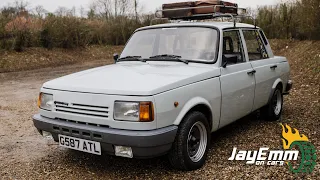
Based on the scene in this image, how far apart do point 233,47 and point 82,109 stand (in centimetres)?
258

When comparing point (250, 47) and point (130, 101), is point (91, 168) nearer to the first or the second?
point (130, 101)

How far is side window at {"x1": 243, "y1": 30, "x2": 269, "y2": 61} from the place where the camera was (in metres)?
5.20

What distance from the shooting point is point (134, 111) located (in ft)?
10.5

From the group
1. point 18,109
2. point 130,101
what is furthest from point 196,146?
point 18,109

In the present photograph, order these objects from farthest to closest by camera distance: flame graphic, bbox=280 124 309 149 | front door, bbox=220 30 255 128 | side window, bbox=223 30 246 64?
flame graphic, bbox=280 124 309 149 → side window, bbox=223 30 246 64 → front door, bbox=220 30 255 128

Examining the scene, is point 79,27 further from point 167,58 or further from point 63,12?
point 167,58

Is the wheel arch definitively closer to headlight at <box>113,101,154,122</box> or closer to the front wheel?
the front wheel

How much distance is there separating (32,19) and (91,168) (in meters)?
17.7

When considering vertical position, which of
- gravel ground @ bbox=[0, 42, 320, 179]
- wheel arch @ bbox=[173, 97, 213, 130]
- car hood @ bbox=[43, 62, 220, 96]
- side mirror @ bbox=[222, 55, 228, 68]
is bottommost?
gravel ground @ bbox=[0, 42, 320, 179]

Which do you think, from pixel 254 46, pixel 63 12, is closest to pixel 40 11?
pixel 63 12

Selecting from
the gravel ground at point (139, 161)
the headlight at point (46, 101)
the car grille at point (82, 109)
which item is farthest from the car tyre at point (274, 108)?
the headlight at point (46, 101)

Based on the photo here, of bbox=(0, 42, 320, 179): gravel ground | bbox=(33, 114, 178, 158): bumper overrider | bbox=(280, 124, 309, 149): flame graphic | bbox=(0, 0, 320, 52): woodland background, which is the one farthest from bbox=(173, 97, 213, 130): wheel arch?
bbox=(0, 0, 320, 52): woodland background

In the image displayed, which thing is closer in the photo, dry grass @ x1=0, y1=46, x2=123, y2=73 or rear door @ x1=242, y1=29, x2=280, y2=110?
rear door @ x1=242, y1=29, x2=280, y2=110

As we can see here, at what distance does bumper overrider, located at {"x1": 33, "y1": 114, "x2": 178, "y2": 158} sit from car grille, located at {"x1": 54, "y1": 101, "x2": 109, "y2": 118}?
0.14 meters
